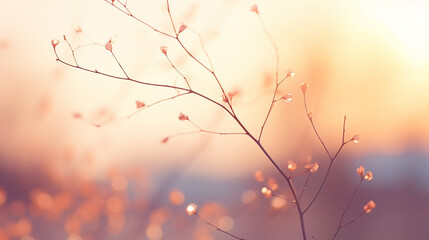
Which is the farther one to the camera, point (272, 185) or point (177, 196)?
point (177, 196)

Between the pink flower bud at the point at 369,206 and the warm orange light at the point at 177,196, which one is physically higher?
the warm orange light at the point at 177,196

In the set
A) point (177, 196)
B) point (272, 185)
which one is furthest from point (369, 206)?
point (177, 196)

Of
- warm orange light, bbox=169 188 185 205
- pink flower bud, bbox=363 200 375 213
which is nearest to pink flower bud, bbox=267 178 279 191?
pink flower bud, bbox=363 200 375 213

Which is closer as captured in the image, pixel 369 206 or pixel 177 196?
pixel 369 206

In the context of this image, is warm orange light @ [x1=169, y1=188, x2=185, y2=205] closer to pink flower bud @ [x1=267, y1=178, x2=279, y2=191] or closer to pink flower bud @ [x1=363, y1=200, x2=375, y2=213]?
pink flower bud @ [x1=267, y1=178, x2=279, y2=191]

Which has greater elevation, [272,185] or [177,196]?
[177,196]

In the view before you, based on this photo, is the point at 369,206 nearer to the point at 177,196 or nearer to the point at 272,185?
the point at 272,185

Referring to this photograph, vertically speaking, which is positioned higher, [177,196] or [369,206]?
[177,196]

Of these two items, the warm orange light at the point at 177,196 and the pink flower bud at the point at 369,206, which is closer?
the pink flower bud at the point at 369,206

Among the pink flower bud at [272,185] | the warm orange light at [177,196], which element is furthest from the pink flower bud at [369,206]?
the warm orange light at [177,196]

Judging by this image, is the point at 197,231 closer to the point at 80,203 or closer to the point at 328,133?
the point at 80,203

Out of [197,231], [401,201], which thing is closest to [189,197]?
[197,231]

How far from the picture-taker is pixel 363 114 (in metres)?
2.37

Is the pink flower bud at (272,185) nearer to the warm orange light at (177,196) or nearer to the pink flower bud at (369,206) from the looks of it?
the pink flower bud at (369,206)
